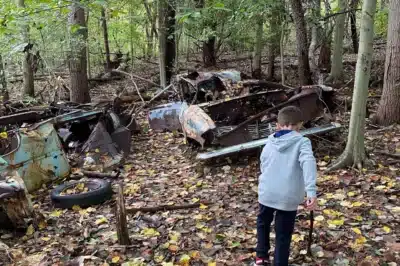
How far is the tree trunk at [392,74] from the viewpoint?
754cm

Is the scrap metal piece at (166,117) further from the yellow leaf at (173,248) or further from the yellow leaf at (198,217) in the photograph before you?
the yellow leaf at (173,248)

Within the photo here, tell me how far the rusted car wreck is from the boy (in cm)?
314

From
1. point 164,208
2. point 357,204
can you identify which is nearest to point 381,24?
point 357,204

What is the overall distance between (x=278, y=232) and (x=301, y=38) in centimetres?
769

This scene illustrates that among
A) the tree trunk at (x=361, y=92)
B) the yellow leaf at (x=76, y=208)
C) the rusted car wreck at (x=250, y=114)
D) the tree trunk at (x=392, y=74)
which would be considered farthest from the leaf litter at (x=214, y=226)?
the tree trunk at (x=392, y=74)

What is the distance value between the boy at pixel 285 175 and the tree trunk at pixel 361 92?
8.95 ft

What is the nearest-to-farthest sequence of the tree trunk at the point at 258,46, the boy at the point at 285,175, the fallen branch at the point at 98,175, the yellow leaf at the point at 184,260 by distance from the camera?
the boy at the point at 285,175, the yellow leaf at the point at 184,260, the fallen branch at the point at 98,175, the tree trunk at the point at 258,46

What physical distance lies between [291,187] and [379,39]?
62.2 ft

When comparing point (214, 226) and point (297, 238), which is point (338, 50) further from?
point (297, 238)

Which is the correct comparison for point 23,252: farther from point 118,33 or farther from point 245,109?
point 118,33

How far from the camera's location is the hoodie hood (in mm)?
3305

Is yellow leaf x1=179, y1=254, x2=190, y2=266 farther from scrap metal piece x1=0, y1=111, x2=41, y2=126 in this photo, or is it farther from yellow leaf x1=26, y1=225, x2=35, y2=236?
scrap metal piece x1=0, y1=111, x2=41, y2=126

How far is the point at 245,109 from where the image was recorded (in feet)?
26.6

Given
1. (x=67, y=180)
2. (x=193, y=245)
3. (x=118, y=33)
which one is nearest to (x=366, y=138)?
(x=193, y=245)
